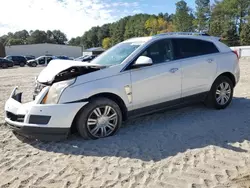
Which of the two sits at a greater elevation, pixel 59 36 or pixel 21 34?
pixel 21 34

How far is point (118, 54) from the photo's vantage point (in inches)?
209

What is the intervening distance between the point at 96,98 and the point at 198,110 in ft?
8.81

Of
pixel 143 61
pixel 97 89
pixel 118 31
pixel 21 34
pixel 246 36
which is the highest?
pixel 21 34

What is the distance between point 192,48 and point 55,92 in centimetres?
302

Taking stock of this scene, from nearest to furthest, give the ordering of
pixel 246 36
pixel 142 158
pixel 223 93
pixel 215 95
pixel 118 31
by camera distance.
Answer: pixel 142 158 → pixel 215 95 → pixel 223 93 → pixel 246 36 → pixel 118 31

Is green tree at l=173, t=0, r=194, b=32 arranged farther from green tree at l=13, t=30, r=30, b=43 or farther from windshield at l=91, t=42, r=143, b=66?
windshield at l=91, t=42, r=143, b=66

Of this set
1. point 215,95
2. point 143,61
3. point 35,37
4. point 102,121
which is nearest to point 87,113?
point 102,121

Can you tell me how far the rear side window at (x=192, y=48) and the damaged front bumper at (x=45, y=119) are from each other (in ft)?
7.54

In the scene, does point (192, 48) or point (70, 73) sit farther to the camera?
point (192, 48)

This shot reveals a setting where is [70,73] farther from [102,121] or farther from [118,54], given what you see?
[118,54]

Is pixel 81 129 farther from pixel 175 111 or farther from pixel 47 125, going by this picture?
pixel 175 111

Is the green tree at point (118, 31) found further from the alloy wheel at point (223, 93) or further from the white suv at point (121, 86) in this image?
the white suv at point (121, 86)

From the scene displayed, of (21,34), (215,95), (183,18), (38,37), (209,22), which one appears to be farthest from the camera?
(21,34)

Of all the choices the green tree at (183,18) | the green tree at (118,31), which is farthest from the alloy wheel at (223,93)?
the green tree at (118,31)
